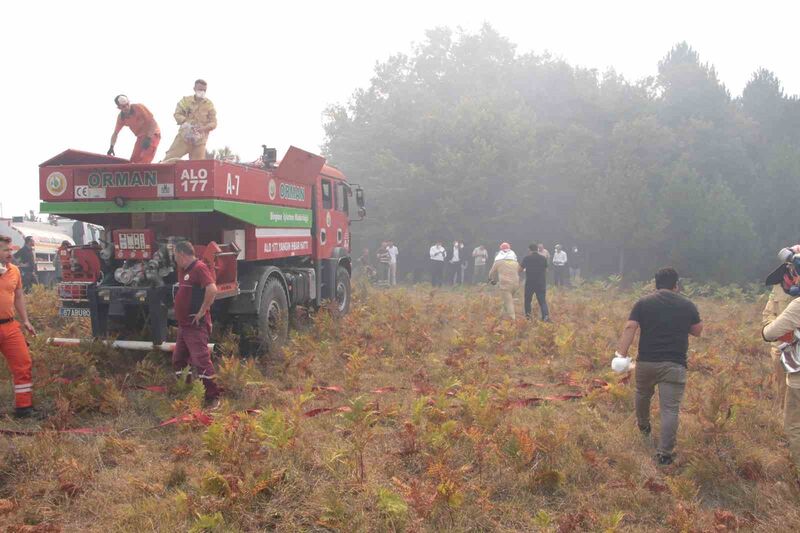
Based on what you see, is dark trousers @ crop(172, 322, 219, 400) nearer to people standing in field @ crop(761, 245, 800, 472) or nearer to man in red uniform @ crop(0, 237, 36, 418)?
man in red uniform @ crop(0, 237, 36, 418)

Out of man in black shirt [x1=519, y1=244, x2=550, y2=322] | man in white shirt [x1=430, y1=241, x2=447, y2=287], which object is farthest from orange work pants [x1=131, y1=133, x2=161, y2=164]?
man in white shirt [x1=430, y1=241, x2=447, y2=287]

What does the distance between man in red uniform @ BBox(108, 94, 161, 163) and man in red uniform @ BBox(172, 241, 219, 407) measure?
2597 mm

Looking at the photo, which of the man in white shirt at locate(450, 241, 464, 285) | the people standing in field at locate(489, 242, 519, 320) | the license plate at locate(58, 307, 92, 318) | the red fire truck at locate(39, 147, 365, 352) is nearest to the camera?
the red fire truck at locate(39, 147, 365, 352)

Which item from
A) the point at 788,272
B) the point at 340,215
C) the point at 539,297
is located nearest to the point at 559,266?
the point at 539,297

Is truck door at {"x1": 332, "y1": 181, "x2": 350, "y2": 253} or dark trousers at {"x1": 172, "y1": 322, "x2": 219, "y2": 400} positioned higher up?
truck door at {"x1": 332, "y1": 181, "x2": 350, "y2": 253}

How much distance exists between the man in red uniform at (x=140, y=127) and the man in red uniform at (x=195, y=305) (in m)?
2.60

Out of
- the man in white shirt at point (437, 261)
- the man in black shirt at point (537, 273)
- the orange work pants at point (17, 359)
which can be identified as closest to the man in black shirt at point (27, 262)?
the orange work pants at point (17, 359)

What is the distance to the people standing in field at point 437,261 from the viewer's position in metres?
21.7

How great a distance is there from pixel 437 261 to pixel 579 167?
9122 mm

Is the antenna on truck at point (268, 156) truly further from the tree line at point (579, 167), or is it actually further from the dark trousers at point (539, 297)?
the tree line at point (579, 167)

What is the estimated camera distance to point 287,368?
7.28 metres

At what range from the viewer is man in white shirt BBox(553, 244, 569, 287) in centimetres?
2194

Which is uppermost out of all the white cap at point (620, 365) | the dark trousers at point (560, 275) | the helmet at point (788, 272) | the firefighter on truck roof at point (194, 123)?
the firefighter on truck roof at point (194, 123)

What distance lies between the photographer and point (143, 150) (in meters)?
7.92
